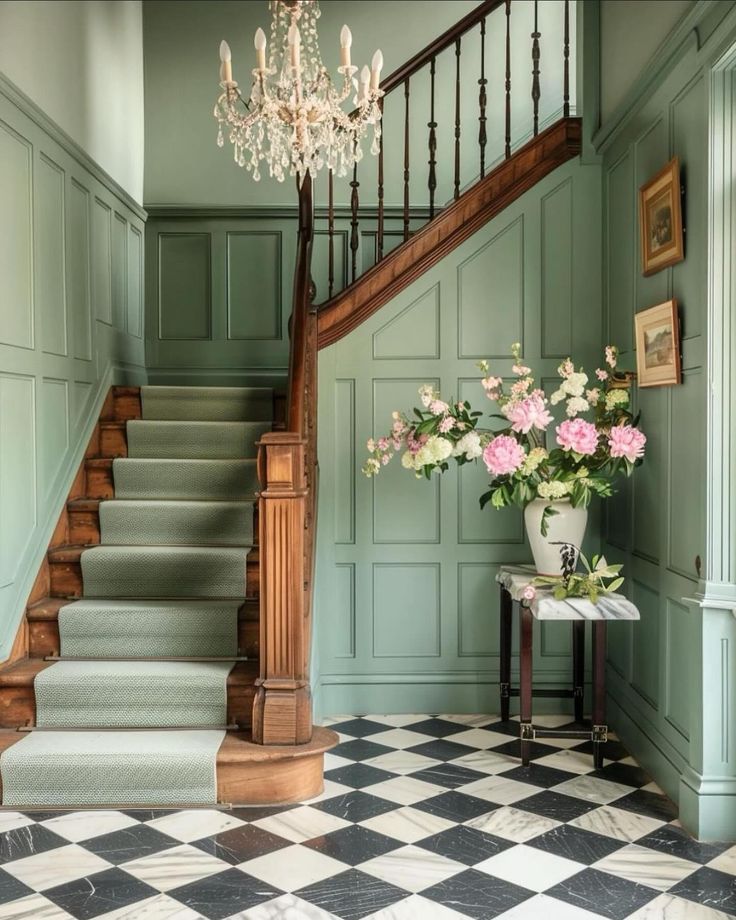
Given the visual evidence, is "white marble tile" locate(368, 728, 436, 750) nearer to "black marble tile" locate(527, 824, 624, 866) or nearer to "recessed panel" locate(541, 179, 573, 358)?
"black marble tile" locate(527, 824, 624, 866)

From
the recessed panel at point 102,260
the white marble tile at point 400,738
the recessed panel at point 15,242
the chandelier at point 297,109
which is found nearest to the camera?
the chandelier at point 297,109

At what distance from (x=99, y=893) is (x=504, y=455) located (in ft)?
6.96

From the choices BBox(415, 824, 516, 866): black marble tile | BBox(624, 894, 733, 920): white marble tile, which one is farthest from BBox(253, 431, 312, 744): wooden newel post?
BBox(624, 894, 733, 920): white marble tile

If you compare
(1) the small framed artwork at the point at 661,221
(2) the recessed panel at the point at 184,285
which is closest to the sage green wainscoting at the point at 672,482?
(1) the small framed artwork at the point at 661,221

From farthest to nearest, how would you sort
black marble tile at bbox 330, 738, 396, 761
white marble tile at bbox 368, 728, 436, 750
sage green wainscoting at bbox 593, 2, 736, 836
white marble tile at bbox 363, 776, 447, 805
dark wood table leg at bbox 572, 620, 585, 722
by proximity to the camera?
dark wood table leg at bbox 572, 620, 585, 722, white marble tile at bbox 368, 728, 436, 750, black marble tile at bbox 330, 738, 396, 761, white marble tile at bbox 363, 776, 447, 805, sage green wainscoting at bbox 593, 2, 736, 836

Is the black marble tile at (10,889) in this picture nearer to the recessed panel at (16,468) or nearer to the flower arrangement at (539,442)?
the recessed panel at (16,468)

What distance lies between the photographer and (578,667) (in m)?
4.46

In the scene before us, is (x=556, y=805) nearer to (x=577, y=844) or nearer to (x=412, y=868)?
(x=577, y=844)

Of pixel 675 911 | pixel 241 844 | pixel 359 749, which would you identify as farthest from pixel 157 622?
pixel 675 911

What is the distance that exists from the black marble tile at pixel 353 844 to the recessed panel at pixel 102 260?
311cm

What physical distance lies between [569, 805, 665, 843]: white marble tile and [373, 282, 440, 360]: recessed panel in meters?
2.30

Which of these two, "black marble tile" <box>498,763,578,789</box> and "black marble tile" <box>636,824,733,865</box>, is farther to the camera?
"black marble tile" <box>498,763,578,789</box>

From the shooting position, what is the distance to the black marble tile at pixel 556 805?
11.3ft

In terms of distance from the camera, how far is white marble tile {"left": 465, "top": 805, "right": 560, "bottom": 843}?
3268 millimetres
